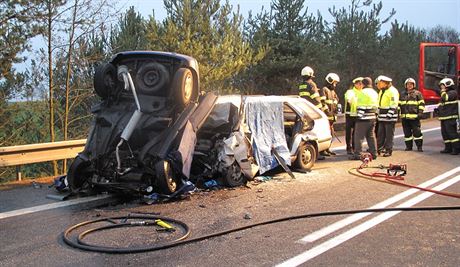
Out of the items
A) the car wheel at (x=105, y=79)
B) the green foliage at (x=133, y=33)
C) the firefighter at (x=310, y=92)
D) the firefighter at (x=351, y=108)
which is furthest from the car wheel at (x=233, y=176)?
the green foliage at (x=133, y=33)

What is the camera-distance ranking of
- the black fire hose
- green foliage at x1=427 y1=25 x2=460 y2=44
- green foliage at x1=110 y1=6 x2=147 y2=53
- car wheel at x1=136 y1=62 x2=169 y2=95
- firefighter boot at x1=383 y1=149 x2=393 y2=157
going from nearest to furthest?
the black fire hose < car wheel at x1=136 y1=62 x2=169 y2=95 < firefighter boot at x1=383 y1=149 x2=393 y2=157 < green foliage at x1=110 y1=6 x2=147 y2=53 < green foliage at x1=427 y1=25 x2=460 y2=44

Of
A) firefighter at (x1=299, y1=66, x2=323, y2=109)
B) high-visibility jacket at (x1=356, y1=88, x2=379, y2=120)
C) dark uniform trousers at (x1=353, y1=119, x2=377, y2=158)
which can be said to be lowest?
dark uniform trousers at (x1=353, y1=119, x2=377, y2=158)

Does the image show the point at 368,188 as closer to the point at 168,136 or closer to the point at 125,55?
the point at 168,136

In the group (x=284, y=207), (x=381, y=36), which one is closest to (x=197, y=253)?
(x=284, y=207)

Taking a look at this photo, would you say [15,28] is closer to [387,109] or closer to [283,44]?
[387,109]

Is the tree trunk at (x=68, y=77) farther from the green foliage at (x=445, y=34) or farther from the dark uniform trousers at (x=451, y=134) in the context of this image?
the green foliage at (x=445, y=34)

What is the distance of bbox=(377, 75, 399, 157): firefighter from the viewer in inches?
430

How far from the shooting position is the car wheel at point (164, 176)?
6.09 meters

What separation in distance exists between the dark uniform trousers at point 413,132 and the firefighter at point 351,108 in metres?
1.68

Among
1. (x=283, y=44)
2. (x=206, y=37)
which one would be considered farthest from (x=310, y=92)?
(x=283, y=44)

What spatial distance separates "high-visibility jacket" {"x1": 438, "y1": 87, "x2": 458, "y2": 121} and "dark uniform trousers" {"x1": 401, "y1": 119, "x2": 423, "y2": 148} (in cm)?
59

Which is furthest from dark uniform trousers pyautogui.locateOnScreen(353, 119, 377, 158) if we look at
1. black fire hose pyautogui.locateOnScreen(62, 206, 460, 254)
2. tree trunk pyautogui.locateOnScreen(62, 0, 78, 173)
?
tree trunk pyautogui.locateOnScreen(62, 0, 78, 173)

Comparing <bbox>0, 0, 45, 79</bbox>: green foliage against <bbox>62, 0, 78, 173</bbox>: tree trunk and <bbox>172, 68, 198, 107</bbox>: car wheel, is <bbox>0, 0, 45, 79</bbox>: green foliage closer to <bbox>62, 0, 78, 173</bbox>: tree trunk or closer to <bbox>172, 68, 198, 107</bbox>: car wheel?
<bbox>62, 0, 78, 173</bbox>: tree trunk

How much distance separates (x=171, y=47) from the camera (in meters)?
16.3
